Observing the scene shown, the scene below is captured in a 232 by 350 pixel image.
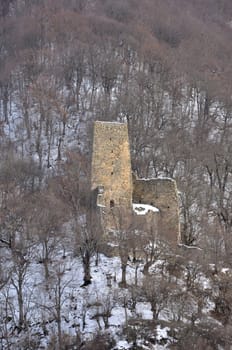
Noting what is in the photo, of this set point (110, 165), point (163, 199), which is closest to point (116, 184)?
point (110, 165)

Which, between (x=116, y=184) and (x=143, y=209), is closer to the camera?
(x=143, y=209)

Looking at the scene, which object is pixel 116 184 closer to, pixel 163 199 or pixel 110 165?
pixel 110 165

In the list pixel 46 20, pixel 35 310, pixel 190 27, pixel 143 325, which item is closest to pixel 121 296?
pixel 143 325

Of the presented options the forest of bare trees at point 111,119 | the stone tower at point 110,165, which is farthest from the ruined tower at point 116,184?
the forest of bare trees at point 111,119

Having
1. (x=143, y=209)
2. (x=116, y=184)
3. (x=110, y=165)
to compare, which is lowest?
(x=143, y=209)

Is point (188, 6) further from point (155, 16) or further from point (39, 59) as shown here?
point (39, 59)

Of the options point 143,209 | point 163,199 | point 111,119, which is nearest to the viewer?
→ point 143,209

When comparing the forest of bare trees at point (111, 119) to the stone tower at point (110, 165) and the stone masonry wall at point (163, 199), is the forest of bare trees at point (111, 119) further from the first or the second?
the stone tower at point (110, 165)
